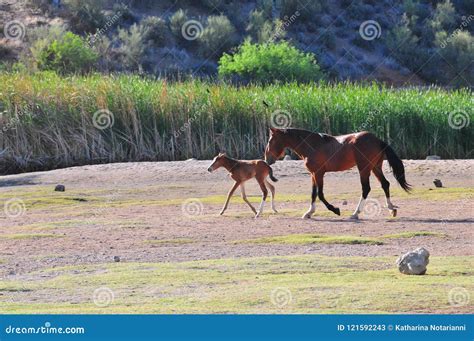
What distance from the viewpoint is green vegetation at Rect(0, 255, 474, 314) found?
1209 centimetres

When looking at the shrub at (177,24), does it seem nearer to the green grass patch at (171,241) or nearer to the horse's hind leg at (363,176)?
the horse's hind leg at (363,176)

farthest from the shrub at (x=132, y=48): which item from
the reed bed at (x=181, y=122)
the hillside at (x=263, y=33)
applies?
the reed bed at (x=181, y=122)

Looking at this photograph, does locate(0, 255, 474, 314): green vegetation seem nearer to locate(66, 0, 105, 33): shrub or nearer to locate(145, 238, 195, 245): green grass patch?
locate(145, 238, 195, 245): green grass patch

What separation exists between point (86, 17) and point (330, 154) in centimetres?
4162

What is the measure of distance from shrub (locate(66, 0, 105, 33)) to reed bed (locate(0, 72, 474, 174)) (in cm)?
2586

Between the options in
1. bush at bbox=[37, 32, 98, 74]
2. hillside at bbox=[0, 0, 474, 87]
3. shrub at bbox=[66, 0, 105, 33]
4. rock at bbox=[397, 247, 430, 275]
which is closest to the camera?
rock at bbox=[397, 247, 430, 275]

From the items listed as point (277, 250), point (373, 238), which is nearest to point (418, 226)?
point (373, 238)

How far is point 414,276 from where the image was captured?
14.0 metres

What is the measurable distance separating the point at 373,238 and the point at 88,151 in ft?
56.5

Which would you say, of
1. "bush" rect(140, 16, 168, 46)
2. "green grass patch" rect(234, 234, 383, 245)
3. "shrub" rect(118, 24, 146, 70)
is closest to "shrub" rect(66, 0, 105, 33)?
"bush" rect(140, 16, 168, 46)

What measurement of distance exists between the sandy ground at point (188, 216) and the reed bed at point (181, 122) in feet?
10.3

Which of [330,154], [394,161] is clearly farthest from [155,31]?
[394,161]

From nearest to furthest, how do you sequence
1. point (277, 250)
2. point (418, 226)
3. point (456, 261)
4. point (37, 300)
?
point (37, 300) → point (456, 261) → point (277, 250) → point (418, 226)

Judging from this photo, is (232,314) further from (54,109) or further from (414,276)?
(54,109)
